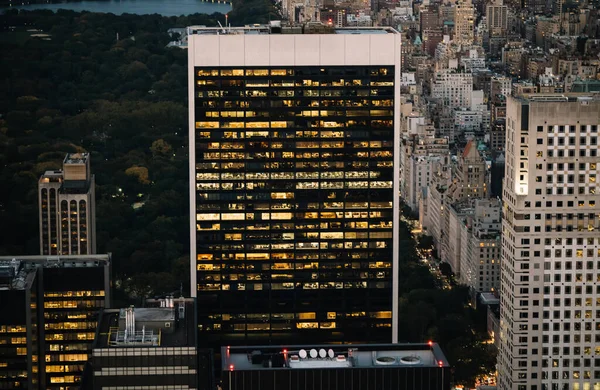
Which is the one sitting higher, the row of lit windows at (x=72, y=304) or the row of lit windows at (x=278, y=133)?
the row of lit windows at (x=278, y=133)

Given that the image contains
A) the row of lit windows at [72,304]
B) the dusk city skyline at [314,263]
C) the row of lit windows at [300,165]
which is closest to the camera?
the dusk city skyline at [314,263]

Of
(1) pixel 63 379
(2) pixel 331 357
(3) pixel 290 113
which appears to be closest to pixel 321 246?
(3) pixel 290 113

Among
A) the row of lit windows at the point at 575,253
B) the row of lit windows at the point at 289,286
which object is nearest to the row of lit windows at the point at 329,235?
the row of lit windows at the point at 289,286

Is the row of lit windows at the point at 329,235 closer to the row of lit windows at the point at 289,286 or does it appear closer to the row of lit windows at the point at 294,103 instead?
the row of lit windows at the point at 289,286

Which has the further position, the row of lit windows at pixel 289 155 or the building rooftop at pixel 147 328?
the row of lit windows at pixel 289 155

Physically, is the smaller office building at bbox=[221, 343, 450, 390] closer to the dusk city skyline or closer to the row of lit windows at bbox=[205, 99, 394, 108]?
the dusk city skyline

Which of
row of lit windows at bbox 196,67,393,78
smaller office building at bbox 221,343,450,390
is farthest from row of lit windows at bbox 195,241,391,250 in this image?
smaller office building at bbox 221,343,450,390

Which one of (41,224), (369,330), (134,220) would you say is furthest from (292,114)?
(134,220)
